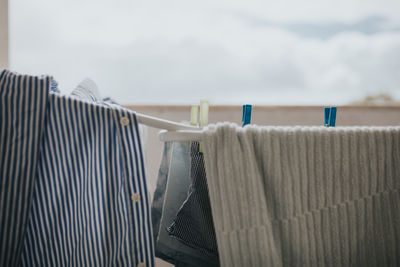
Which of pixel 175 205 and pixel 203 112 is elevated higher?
pixel 203 112

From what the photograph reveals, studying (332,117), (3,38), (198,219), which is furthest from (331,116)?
(3,38)

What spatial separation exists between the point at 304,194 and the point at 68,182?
45cm

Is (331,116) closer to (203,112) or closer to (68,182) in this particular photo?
(203,112)

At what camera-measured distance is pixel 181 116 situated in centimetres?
122

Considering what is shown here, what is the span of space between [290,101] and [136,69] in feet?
2.42

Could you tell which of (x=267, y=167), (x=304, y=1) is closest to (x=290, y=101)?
(x=304, y=1)

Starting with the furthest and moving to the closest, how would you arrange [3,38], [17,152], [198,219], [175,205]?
[3,38], [175,205], [198,219], [17,152]

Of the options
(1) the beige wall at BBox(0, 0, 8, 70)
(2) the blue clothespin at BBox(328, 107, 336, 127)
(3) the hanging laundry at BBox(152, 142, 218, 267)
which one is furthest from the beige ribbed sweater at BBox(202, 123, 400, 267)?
(1) the beige wall at BBox(0, 0, 8, 70)

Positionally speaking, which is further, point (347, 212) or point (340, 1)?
point (340, 1)

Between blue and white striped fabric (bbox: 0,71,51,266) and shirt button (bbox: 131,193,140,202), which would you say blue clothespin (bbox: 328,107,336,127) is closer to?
shirt button (bbox: 131,193,140,202)

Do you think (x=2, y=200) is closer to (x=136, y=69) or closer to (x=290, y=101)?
(x=136, y=69)

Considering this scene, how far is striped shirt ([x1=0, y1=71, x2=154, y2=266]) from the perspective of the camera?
18.5 inches

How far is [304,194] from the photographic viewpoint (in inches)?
21.6

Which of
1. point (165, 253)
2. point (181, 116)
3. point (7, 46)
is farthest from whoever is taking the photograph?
point (181, 116)
